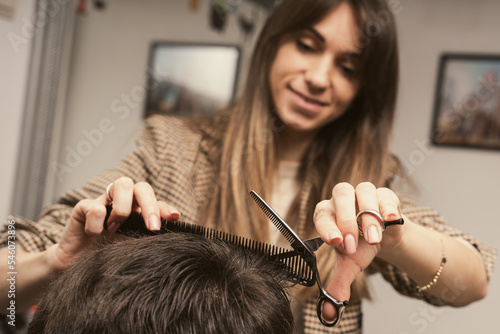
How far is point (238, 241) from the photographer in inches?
29.1

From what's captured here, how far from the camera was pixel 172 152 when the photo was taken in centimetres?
123

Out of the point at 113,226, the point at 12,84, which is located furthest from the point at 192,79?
the point at 113,226

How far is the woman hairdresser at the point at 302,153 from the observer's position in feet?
3.49

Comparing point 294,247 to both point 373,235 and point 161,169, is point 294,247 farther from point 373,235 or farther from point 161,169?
point 161,169

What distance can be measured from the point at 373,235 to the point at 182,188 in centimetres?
66

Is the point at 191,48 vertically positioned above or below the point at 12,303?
above

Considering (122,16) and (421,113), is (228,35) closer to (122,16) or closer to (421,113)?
(122,16)

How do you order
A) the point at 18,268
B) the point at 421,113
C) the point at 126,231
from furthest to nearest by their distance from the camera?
the point at 421,113
the point at 18,268
the point at 126,231

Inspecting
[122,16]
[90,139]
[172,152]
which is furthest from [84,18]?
[172,152]

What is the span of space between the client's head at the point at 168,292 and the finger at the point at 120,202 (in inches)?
3.0

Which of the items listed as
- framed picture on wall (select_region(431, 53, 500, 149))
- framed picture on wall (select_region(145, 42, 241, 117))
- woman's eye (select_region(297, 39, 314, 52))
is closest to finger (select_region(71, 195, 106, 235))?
woman's eye (select_region(297, 39, 314, 52))

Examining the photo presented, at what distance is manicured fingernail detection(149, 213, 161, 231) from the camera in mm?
717

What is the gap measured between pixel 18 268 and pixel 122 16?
6.15 feet

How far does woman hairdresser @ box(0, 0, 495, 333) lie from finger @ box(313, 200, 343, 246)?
0.33 metres
